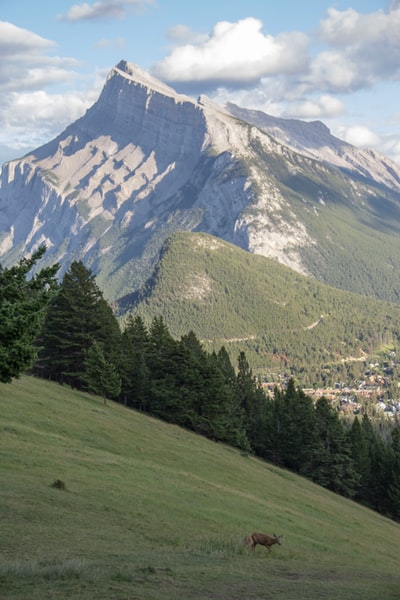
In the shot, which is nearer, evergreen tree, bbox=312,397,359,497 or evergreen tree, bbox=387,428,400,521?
evergreen tree, bbox=312,397,359,497

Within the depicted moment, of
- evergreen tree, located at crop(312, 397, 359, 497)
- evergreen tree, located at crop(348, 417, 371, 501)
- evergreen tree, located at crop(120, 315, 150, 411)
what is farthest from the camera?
evergreen tree, located at crop(348, 417, 371, 501)

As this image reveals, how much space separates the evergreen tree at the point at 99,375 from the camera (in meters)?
78.3

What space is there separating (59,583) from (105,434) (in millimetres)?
37041

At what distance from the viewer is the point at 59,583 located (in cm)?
1961

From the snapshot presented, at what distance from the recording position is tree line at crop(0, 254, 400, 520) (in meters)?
85.8

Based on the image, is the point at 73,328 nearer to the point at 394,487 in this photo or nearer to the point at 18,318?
the point at 394,487

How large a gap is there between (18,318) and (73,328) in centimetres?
6081

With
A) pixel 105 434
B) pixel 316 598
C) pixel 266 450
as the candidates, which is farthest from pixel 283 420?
pixel 316 598

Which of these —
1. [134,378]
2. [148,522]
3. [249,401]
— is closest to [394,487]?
[249,401]

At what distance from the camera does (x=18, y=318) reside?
27.0m

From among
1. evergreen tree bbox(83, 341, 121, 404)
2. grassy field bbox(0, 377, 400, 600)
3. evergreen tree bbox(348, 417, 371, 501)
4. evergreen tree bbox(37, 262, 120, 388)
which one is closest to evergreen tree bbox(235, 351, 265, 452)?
evergreen tree bbox(348, 417, 371, 501)

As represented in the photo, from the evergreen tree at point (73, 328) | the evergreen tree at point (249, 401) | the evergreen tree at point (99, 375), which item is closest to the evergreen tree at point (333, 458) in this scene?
the evergreen tree at point (249, 401)

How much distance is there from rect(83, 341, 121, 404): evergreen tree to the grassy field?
6.68 metres

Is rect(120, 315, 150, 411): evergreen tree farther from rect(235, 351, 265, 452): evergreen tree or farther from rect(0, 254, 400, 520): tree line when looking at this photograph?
rect(235, 351, 265, 452): evergreen tree
